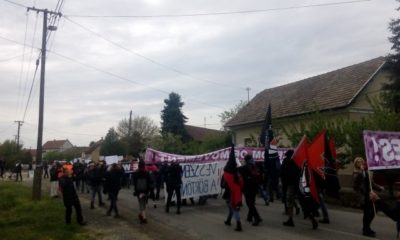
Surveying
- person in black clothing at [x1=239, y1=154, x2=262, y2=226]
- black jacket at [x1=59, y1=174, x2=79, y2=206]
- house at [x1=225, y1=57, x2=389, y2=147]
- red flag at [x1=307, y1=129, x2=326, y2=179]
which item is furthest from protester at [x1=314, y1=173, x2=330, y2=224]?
house at [x1=225, y1=57, x2=389, y2=147]

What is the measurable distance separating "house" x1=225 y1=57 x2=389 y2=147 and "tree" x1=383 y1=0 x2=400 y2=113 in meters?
1.74

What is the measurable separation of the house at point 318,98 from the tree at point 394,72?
1744 millimetres

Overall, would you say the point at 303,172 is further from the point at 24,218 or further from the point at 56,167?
the point at 56,167

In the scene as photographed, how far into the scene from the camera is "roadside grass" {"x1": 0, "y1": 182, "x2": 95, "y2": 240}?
40.0 feet

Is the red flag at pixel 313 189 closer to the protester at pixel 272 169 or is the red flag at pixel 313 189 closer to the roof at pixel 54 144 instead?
the protester at pixel 272 169

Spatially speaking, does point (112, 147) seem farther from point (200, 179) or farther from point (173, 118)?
point (200, 179)

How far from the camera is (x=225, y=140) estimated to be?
45.7 m

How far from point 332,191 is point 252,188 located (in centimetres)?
239

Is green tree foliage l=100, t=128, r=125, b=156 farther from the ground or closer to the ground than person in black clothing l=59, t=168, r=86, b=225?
farther from the ground

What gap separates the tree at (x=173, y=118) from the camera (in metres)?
63.0

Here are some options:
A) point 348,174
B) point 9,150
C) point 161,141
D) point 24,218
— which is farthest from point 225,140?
point 9,150

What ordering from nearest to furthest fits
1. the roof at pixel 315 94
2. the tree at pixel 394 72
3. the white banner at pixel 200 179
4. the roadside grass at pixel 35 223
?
the roadside grass at pixel 35 223 → the white banner at pixel 200 179 → the tree at pixel 394 72 → the roof at pixel 315 94

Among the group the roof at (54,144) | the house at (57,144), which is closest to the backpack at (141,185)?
the house at (57,144)

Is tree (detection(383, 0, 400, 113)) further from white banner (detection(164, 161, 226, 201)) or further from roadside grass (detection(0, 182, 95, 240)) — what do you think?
roadside grass (detection(0, 182, 95, 240))
